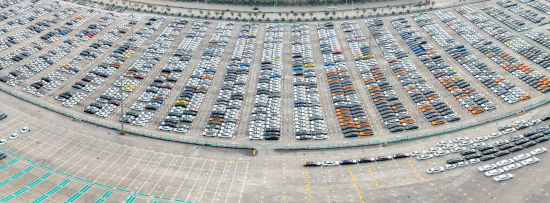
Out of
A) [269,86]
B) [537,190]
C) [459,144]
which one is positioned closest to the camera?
[537,190]

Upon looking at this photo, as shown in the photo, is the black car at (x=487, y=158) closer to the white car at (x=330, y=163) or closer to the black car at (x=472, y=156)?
the black car at (x=472, y=156)

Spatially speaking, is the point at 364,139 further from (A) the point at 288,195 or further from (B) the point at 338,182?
(A) the point at 288,195

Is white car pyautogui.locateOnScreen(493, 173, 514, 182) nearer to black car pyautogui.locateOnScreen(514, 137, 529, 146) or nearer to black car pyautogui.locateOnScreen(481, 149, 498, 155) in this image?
black car pyautogui.locateOnScreen(481, 149, 498, 155)

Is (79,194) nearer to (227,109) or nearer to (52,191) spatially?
(52,191)

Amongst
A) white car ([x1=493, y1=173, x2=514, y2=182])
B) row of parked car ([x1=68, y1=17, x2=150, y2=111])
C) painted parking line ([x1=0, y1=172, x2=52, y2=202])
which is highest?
row of parked car ([x1=68, y1=17, x2=150, y2=111])

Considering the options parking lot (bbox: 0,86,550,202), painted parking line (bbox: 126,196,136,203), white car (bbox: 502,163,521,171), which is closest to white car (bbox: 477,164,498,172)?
parking lot (bbox: 0,86,550,202)

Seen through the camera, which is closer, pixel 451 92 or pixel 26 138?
pixel 26 138

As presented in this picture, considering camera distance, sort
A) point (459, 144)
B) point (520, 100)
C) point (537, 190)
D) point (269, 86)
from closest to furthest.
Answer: point (537, 190) < point (459, 144) < point (520, 100) < point (269, 86)

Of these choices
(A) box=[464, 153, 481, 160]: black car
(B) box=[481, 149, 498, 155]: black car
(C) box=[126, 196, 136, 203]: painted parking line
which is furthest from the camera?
(B) box=[481, 149, 498, 155]: black car

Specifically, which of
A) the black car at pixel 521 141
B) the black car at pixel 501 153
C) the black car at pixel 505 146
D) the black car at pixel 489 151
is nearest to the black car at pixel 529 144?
the black car at pixel 521 141

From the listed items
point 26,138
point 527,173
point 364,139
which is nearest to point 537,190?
point 527,173

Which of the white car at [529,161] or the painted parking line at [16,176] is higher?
the painted parking line at [16,176]
